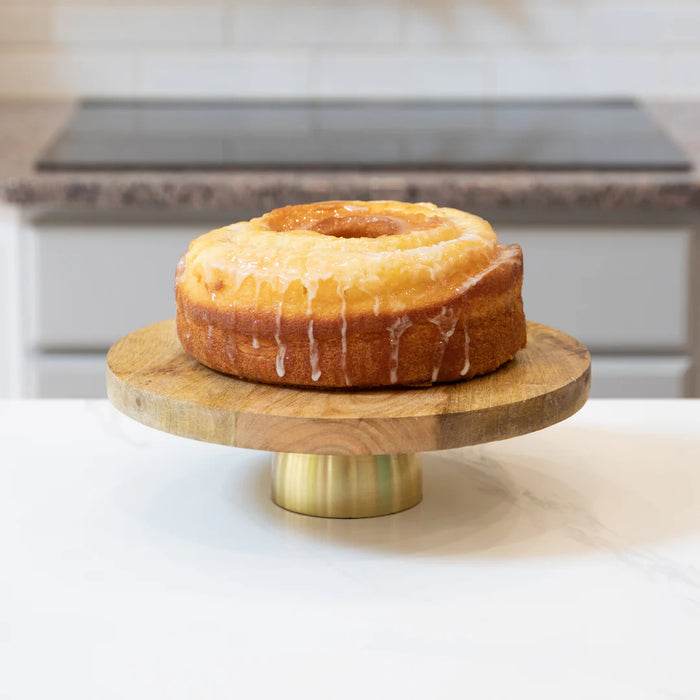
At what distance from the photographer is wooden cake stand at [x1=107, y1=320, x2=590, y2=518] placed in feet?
2.18

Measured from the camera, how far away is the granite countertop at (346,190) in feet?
5.02

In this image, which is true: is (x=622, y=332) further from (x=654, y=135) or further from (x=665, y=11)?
(x=665, y=11)

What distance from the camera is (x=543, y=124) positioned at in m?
1.98

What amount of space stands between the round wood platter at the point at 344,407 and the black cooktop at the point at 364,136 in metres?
0.89

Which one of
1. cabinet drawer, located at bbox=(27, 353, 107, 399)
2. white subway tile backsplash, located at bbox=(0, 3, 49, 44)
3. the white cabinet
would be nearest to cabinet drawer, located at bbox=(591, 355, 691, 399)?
the white cabinet

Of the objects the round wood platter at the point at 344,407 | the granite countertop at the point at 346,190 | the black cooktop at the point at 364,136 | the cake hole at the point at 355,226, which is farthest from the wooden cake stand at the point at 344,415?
the black cooktop at the point at 364,136

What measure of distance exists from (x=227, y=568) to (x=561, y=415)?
0.26m

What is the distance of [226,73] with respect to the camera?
220 centimetres

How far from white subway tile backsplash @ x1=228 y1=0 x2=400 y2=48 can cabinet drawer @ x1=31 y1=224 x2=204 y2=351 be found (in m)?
0.78

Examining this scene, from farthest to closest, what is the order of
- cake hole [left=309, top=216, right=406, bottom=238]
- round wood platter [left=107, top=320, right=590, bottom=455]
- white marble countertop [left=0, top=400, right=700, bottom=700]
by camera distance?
cake hole [left=309, top=216, right=406, bottom=238], round wood platter [left=107, top=320, right=590, bottom=455], white marble countertop [left=0, top=400, right=700, bottom=700]

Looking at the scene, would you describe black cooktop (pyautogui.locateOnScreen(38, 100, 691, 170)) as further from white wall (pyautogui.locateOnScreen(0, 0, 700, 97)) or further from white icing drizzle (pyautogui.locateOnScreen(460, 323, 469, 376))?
white icing drizzle (pyautogui.locateOnScreen(460, 323, 469, 376))

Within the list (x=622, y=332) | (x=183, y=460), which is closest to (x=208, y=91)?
(x=622, y=332)

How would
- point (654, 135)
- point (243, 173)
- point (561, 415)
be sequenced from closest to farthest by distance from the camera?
point (561, 415) → point (243, 173) → point (654, 135)

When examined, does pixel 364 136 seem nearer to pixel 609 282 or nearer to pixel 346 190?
pixel 346 190
